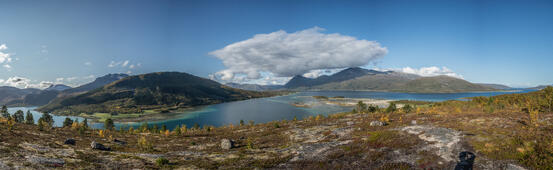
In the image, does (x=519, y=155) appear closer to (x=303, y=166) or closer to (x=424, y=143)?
(x=424, y=143)

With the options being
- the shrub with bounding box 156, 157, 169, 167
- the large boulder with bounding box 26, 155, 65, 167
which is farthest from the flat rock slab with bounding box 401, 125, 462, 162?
the large boulder with bounding box 26, 155, 65, 167

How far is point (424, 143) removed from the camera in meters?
31.0

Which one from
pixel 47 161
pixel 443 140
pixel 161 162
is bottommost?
pixel 161 162

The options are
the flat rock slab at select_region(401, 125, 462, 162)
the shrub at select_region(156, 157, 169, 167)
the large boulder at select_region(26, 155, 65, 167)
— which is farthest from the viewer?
the shrub at select_region(156, 157, 169, 167)

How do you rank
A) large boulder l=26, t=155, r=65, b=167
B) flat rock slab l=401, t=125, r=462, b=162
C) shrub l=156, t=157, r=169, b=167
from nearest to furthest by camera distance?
1. large boulder l=26, t=155, r=65, b=167
2. flat rock slab l=401, t=125, r=462, b=162
3. shrub l=156, t=157, r=169, b=167

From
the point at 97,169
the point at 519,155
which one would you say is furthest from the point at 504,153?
the point at 97,169


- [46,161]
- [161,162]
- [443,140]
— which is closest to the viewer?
[46,161]

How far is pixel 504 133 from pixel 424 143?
11.2 m

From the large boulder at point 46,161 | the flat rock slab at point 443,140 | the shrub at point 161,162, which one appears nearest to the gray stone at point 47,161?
the large boulder at point 46,161

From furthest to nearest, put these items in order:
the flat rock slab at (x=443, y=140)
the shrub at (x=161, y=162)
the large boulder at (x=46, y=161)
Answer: the shrub at (x=161, y=162) → the flat rock slab at (x=443, y=140) → the large boulder at (x=46, y=161)

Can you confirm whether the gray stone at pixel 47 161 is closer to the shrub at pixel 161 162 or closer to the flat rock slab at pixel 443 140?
the shrub at pixel 161 162

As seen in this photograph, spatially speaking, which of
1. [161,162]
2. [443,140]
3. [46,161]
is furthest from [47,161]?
[443,140]

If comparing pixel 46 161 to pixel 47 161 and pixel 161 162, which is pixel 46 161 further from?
pixel 161 162

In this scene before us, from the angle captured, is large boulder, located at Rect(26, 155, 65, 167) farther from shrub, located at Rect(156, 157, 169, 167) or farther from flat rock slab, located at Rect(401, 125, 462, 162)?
flat rock slab, located at Rect(401, 125, 462, 162)
